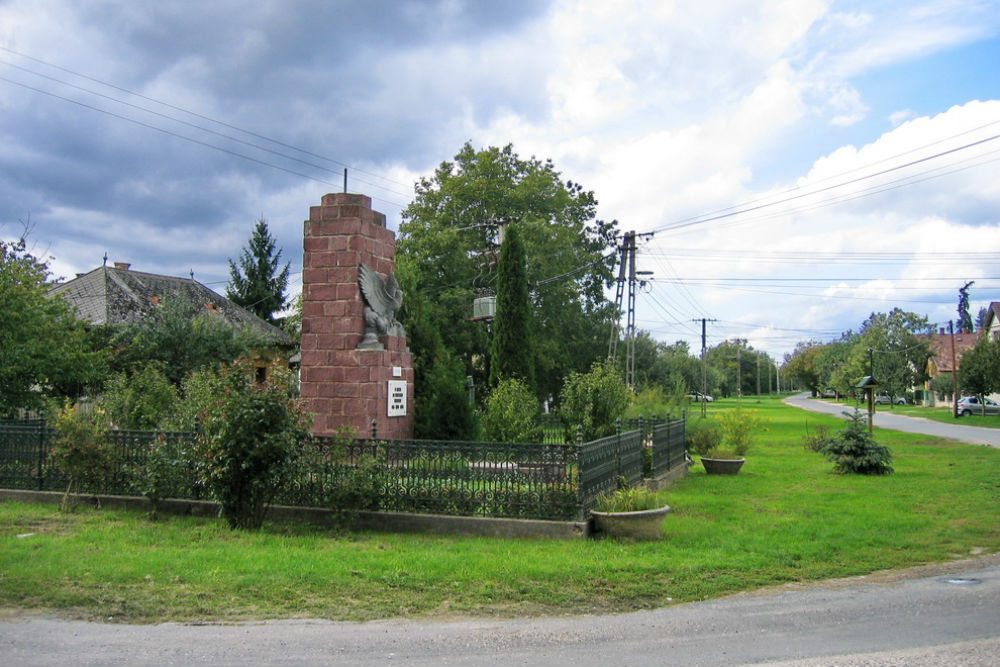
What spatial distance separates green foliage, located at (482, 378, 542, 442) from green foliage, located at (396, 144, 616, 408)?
1664 cm

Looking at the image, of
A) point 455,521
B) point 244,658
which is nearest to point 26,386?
point 455,521

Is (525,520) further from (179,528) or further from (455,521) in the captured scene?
(179,528)

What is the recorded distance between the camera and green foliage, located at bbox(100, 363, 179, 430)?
14.9m

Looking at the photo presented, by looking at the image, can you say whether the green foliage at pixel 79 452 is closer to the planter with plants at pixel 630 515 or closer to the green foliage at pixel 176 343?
the planter with plants at pixel 630 515

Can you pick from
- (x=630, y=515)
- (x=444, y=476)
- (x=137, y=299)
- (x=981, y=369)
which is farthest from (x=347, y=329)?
(x=981, y=369)

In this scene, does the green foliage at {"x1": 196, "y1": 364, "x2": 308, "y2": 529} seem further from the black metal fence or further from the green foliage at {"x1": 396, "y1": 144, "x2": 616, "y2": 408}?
the green foliage at {"x1": 396, "y1": 144, "x2": 616, "y2": 408}

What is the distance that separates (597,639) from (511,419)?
9011mm

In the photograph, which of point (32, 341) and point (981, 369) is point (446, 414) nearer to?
point (32, 341)

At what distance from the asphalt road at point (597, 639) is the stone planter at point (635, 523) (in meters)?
2.20

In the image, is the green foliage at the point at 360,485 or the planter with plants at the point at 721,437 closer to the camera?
the green foliage at the point at 360,485

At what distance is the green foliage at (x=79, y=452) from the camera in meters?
10.8

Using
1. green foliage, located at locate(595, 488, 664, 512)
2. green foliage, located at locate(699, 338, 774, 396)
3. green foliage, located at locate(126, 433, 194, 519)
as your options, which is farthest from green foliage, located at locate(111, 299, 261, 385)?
green foliage, located at locate(699, 338, 774, 396)

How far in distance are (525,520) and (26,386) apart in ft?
47.5

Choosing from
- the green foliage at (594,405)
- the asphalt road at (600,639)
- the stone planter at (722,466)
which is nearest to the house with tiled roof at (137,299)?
the green foliage at (594,405)
